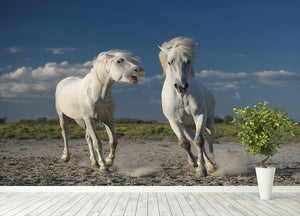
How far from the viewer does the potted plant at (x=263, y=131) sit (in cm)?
414

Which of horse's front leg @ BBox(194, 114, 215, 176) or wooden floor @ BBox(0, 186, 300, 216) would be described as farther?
horse's front leg @ BBox(194, 114, 215, 176)

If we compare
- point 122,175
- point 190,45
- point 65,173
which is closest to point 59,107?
point 65,173

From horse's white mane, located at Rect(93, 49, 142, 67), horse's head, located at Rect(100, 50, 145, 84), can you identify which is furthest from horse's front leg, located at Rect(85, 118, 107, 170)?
horse's white mane, located at Rect(93, 49, 142, 67)

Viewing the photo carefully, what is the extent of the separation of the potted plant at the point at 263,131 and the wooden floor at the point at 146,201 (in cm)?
30

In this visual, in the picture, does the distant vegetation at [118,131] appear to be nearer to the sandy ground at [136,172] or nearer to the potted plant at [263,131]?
the sandy ground at [136,172]

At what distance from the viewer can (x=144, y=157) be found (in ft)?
28.5

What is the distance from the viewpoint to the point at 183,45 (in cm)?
523

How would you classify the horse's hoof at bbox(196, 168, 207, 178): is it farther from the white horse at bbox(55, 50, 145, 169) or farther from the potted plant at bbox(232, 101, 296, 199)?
Result: the white horse at bbox(55, 50, 145, 169)

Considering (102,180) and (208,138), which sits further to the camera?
(208,138)

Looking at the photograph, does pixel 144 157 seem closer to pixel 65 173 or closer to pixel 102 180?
pixel 65 173

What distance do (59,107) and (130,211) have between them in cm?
454

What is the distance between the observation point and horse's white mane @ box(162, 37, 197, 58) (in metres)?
5.18

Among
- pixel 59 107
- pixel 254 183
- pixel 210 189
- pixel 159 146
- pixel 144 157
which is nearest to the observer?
pixel 210 189

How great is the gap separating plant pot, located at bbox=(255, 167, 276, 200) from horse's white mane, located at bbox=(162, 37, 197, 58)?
2.11 m
